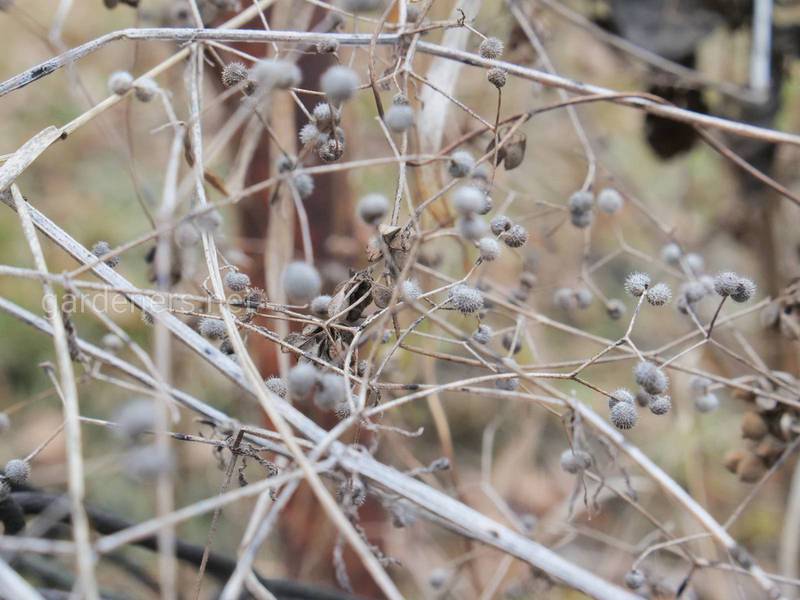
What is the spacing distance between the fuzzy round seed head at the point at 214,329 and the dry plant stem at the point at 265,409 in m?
0.03

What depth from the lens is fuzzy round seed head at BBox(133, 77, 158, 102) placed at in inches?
25.3

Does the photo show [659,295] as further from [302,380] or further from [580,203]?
[302,380]

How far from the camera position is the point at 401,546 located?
1474mm

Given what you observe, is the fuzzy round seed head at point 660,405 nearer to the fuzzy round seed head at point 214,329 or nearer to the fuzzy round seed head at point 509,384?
the fuzzy round seed head at point 509,384

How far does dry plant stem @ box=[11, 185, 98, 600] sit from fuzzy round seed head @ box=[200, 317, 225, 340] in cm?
11

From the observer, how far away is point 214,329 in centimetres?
66

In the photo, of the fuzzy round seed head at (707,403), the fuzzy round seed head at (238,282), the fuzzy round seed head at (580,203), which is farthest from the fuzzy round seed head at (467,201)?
the fuzzy round seed head at (707,403)

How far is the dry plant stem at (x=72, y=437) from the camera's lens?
42cm

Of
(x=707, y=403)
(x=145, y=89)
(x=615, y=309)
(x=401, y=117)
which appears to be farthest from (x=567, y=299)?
(x=145, y=89)

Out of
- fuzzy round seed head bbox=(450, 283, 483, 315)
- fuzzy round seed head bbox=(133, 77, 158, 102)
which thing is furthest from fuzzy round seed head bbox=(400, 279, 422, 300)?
fuzzy round seed head bbox=(133, 77, 158, 102)

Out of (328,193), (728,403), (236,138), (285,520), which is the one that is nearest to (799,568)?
(728,403)

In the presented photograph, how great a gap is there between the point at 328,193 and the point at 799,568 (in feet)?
3.38

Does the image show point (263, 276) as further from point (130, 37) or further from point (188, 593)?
point (130, 37)

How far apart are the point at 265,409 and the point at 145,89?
0.94 feet
